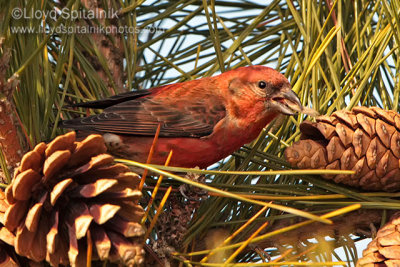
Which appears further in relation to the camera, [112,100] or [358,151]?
[112,100]

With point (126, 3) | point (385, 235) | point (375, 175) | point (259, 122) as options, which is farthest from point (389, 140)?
point (126, 3)

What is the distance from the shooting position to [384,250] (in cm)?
171

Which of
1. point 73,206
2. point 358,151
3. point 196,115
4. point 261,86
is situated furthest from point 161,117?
point 73,206

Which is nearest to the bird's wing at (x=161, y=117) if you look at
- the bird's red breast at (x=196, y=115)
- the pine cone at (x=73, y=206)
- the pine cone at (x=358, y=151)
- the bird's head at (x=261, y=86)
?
the bird's red breast at (x=196, y=115)

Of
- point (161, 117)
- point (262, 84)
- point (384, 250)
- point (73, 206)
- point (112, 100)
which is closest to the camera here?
point (73, 206)

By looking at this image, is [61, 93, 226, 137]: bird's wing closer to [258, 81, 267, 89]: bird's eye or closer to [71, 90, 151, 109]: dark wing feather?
[71, 90, 151, 109]: dark wing feather

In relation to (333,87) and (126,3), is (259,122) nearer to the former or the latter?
(333,87)

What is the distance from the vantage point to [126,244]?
4.75 feet

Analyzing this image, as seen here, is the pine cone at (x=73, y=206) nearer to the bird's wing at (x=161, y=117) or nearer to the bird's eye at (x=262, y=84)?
the bird's wing at (x=161, y=117)

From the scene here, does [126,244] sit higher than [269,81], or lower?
lower

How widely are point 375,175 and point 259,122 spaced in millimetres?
879

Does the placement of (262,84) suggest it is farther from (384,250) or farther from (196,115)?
(384,250)

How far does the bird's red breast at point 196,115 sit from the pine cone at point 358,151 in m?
0.44

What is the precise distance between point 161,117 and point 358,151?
41.3 inches
